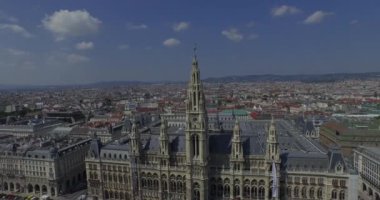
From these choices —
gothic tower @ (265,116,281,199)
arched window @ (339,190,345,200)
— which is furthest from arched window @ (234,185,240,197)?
arched window @ (339,190,345,200)

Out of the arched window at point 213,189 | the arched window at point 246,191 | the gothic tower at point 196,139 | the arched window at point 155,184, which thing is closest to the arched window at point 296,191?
the arched window at point 246,191

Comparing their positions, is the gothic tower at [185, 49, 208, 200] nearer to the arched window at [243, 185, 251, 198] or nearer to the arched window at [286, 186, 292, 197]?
the arched window at [243, 185, 251, 198]

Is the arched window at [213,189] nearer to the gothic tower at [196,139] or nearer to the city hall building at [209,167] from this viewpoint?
the city hall building at [209,167]

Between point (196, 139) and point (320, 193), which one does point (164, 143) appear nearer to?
point (196, 139)

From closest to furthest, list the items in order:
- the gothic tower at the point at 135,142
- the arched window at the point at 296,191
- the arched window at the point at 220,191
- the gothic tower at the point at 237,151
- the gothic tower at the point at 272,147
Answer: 1. the gothic tower at the point at 272,147
2. the gothic tower at the point at 237,151
3. the arched window at the point at 296,191
4. the arched window at the point at 220,191
5. the gothic tower at the point at 135,142

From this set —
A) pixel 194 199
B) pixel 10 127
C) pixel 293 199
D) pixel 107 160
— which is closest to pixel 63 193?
pixel 107 160

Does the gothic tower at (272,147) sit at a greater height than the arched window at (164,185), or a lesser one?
greater

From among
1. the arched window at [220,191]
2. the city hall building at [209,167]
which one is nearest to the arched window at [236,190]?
the city hall building at [209,167]

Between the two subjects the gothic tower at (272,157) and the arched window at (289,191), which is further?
the arched window at (289,191)

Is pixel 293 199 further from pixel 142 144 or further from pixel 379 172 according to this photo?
pixel 142 144

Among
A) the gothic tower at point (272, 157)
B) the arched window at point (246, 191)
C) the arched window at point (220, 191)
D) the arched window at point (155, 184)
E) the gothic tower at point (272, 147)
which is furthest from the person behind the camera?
the arched window at point (155, 184)
